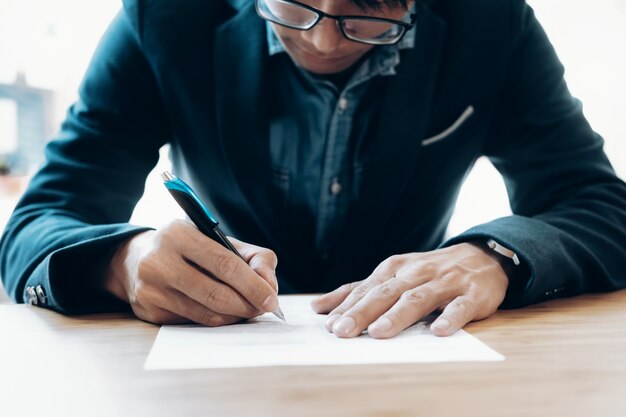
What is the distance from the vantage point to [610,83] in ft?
9.26

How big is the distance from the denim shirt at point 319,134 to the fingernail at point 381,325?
57cm

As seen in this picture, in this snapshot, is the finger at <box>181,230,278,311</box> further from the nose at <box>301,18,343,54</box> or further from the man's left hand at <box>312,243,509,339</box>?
the nose at <box>301,18,343,54</box>

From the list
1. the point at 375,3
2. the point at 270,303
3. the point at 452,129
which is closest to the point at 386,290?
the point at 270,303

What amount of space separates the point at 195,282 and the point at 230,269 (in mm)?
49

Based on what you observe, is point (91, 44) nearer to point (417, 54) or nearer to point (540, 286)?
point (417, 54)

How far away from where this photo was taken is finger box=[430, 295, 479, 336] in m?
0.83

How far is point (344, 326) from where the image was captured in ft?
2.68

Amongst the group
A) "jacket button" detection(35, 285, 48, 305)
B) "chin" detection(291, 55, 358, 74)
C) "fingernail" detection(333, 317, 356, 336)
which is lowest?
"jacket button" detection(35, 285, 48, 305)

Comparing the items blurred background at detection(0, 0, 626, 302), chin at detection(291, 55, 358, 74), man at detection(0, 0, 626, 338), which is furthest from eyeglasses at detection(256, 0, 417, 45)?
blurred background at detection(0, 0, 626, 302)

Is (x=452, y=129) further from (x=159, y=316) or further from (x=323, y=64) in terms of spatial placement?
(x=159, y=316)

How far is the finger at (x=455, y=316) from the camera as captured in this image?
83cm

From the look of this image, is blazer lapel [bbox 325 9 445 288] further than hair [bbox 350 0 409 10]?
Yes

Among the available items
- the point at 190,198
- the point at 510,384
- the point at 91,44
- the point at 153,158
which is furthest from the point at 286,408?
the point at 91,44

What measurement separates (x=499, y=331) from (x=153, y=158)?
852mm
